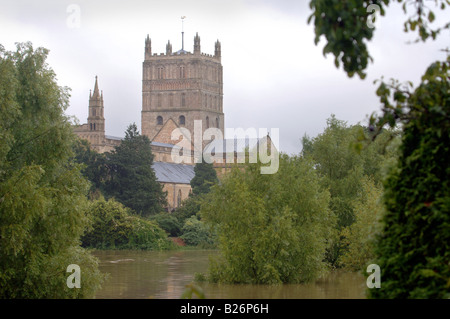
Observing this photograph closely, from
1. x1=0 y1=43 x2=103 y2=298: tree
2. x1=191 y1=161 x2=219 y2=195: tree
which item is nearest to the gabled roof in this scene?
x1=191 y1=161 x2=219 y2=195: tree

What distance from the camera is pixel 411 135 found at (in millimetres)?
9945

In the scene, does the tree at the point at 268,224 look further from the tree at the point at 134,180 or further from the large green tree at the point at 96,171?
the large green tree at the point at 96,171

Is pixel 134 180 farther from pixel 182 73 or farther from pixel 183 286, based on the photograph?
pixel 182 73

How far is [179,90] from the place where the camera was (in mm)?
152125

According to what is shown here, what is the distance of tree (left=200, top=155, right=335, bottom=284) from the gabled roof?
246 feet

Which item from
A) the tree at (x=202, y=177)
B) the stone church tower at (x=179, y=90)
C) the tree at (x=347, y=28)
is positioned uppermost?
the stone church tower at (x=179, y=90)

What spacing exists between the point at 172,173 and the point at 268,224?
8391 centimetres

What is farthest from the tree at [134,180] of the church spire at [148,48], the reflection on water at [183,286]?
the church spire at [148,48]

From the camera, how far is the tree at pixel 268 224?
1085 inches

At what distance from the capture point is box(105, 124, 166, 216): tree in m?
74.6

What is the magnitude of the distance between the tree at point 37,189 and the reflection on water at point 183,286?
4.57 m

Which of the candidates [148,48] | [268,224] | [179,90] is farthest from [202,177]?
[148,48]

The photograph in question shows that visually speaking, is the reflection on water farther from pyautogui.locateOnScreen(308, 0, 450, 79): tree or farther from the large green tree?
the large green tree
